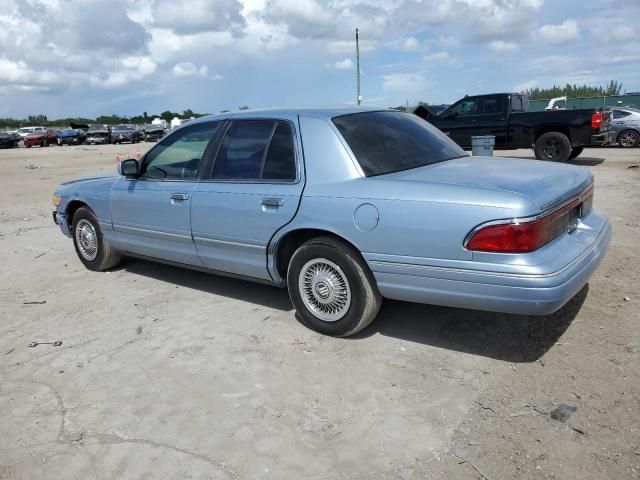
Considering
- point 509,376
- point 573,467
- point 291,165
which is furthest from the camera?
point 291,165

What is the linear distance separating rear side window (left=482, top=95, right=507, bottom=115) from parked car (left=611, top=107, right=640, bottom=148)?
590 cm

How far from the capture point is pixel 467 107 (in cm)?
1480

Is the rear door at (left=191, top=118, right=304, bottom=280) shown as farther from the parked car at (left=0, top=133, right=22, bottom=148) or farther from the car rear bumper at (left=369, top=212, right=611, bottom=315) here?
the parked car at (left=0, top=133, right=22, bottom=148)

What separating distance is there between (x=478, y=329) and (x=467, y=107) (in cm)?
1185

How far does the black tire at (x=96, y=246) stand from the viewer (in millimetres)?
5859

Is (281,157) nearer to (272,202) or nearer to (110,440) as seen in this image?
(272,202)

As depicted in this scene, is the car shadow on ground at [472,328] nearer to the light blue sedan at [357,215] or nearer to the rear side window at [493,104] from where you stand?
the light blue sedan at [357,215]

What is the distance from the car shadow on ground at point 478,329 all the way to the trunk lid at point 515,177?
988 millimetres

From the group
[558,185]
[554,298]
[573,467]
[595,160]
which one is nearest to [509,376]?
[554,298]

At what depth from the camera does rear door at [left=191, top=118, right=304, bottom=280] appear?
13.4 ft

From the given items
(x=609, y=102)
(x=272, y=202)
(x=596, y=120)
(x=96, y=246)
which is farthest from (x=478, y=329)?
(x=609, y=102)

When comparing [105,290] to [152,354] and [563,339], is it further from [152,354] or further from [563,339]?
[563,339]

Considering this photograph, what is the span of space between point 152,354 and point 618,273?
4.06 m

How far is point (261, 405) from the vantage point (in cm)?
322
